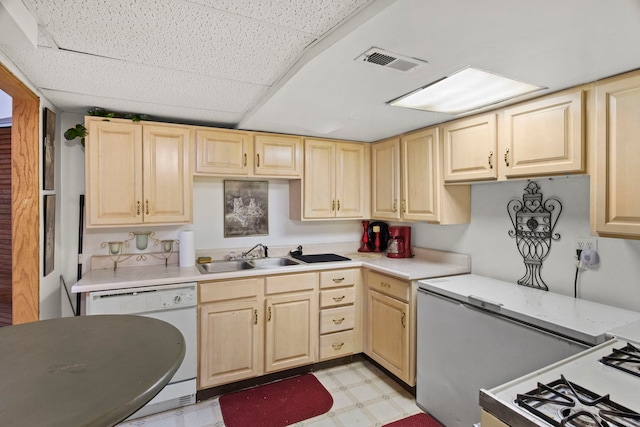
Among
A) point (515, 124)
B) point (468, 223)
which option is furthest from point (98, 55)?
point (468, 223)

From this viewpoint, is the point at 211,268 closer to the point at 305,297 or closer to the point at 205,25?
the point at 305,297

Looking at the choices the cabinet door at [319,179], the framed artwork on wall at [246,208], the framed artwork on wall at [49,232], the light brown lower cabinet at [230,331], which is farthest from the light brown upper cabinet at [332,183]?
the framed artwork on wall at [49,232]

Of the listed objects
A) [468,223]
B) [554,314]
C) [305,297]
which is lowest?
[305,297]

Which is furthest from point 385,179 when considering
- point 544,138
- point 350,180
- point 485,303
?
point 485,303

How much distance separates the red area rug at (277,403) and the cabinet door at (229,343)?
5.8 inches

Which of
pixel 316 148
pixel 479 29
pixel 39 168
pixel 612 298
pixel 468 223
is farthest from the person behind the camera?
pixel 316 148

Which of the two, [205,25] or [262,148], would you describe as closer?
[205,25]

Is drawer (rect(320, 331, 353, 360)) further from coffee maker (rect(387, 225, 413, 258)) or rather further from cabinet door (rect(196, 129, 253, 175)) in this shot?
cabinet door (rect(196, 129, 253, 175))

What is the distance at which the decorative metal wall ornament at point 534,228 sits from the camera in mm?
2158

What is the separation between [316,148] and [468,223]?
1544 millimetres

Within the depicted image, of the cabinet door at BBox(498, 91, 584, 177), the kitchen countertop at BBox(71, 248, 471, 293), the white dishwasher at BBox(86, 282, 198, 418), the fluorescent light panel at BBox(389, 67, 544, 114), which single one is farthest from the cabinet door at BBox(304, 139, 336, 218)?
the cabinet door at BBox(498, 91, 584, 177)

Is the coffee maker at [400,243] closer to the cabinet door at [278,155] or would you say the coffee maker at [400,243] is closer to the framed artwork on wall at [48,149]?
the cabinet door at [278,155]

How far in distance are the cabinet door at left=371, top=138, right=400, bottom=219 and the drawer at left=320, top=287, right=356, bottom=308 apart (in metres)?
0.84

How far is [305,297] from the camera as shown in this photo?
9.18ft
